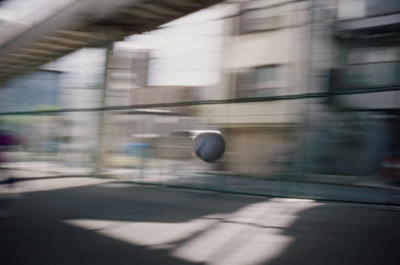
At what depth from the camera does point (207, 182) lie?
7645mm

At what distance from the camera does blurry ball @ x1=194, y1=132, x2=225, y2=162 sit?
299 inches

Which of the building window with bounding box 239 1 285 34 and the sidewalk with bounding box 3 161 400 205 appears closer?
the sidewalk with bounding box 3 161 400 205

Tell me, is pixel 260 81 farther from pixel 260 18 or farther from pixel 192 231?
pixel 192 231

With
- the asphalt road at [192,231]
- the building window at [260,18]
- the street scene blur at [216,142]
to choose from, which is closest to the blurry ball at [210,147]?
the street scene blur at [216,142]

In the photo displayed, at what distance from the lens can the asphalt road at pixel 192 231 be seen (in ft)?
11.4

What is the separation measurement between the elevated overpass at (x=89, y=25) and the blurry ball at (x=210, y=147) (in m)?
2.53

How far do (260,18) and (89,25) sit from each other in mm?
3734

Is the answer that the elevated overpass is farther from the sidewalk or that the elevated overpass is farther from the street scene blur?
the sidewalk

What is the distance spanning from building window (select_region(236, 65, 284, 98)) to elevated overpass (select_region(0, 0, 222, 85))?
4.95 ft

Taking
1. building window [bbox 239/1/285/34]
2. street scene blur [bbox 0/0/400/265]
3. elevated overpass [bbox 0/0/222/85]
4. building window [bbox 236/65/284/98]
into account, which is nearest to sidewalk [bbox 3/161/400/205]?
street scene blur [bbox 0/0/400/265]

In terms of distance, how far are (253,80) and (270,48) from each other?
0.99 meters

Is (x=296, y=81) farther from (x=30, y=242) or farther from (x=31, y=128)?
(x=31, y=128)

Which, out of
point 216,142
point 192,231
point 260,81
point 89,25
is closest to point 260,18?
point 260,81

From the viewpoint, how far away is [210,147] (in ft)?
25.0
